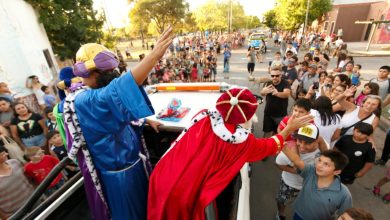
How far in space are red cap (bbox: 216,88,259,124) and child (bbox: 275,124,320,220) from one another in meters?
1.20

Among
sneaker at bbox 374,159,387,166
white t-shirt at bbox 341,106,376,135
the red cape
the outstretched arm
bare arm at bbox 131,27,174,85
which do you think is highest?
bare arm at bbox 131,27,174,85

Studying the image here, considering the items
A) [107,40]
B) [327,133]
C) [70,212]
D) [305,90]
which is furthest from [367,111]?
[107,40]

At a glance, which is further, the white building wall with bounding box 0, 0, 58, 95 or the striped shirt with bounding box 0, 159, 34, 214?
the white building wall with bounding box 0, 0, 58, 95

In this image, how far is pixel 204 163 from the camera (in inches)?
62.0

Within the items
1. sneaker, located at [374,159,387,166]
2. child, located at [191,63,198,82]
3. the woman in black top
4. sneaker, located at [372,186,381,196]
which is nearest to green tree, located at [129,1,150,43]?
child, located at [191,63,198,82]

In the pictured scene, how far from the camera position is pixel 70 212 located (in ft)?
7.38

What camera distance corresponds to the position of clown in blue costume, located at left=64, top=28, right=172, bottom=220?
4.16 ft

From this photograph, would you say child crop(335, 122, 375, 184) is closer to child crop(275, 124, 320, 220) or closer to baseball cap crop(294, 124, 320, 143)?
child crop(275, 124, 320, 220)

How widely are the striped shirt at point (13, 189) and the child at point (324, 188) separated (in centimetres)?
334

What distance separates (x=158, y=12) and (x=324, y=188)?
30.6m

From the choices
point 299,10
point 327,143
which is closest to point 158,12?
point 299,10

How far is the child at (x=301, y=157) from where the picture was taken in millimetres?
2459

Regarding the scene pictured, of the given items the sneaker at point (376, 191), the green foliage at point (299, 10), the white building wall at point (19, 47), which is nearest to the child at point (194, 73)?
the white building wall at point (19, 47)

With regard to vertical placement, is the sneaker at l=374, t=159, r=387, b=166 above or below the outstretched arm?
below
